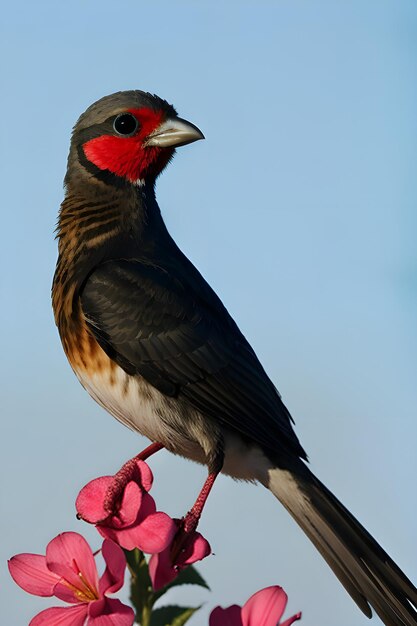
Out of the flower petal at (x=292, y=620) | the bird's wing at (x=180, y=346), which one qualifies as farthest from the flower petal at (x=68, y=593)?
the bird's wing at (x=180, y=346)

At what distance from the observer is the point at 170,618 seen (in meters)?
1.92

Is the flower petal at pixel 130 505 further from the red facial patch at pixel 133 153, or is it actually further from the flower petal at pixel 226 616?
the red facial patch at pixel 133 153

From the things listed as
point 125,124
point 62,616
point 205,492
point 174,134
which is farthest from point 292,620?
point 125,124

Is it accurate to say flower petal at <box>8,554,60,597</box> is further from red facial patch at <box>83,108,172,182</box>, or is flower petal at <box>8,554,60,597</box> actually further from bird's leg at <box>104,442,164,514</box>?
red facial patch at <box>83,108,172,182</box>

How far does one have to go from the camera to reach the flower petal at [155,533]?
2311 mm

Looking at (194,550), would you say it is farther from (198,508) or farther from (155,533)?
(198,508)

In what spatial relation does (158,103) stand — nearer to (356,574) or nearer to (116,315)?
(116,315)

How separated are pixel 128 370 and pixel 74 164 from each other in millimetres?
1226

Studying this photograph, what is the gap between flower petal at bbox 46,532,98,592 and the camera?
224 cm

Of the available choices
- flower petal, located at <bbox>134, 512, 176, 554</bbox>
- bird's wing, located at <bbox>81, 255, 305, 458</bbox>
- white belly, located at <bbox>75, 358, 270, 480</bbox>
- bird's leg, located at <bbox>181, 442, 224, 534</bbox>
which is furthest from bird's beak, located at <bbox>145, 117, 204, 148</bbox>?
flower petal, located at <bbox>134, 512, 176, 554</bbox>

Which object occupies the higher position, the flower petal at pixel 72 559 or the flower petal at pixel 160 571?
the flower petal at pixel 160 571

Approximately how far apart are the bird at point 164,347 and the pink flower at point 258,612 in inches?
58.8

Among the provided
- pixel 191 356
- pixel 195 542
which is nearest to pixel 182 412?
pixel 191 356

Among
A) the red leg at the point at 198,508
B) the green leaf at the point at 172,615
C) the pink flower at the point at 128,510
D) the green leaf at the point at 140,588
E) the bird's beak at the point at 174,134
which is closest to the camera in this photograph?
the green leaf at the point at 172,615
